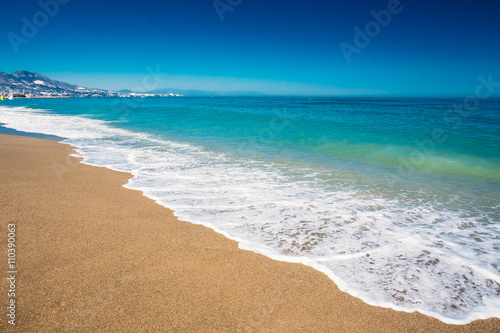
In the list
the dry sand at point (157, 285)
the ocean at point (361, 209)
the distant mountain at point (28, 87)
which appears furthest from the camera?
the distant mountain at point (28, 87)

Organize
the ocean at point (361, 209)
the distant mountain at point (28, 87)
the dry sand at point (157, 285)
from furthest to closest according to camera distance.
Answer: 1. the distant mountain at point (28, 87)
2. the ocean at point (361, 209)
3. the dry sand at point (157, 285)

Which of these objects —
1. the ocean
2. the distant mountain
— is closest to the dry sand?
the ocean

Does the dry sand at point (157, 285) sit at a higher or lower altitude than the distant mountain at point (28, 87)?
lower

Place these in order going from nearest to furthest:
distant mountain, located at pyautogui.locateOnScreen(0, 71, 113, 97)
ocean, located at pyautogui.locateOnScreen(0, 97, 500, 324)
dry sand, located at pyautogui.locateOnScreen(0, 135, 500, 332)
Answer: dry sand, located at pyautogui.locateOnScreen(0, 135, 500, 332)
ocean, located at pyautogui.locateOnScreen(0, 97, 500, 324)
distant mountain, located at pyautogui.locateOnScreen(0, 71, 113, 97)

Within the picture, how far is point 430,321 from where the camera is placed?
3.00 m

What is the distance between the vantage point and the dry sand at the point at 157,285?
2.90m

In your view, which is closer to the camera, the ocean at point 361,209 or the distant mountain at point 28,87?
the ocean at point 361,209

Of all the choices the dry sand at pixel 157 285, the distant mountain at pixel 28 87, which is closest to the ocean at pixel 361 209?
the dry sand at pixel 157 285

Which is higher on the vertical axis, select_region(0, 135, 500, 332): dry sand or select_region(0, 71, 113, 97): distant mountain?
select_region(0, 71, 113, 97): distant mountain

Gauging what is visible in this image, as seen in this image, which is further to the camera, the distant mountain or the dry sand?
the distant mountain

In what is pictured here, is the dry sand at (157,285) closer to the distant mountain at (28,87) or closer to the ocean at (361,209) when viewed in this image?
the ocean at (361,209)

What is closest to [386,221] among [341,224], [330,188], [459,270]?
[341,224]

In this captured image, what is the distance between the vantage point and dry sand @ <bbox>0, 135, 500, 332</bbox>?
2.90m

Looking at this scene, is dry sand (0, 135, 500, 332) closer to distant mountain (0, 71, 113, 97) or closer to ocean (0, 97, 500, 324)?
ocean (0, 97, 500, 324)
